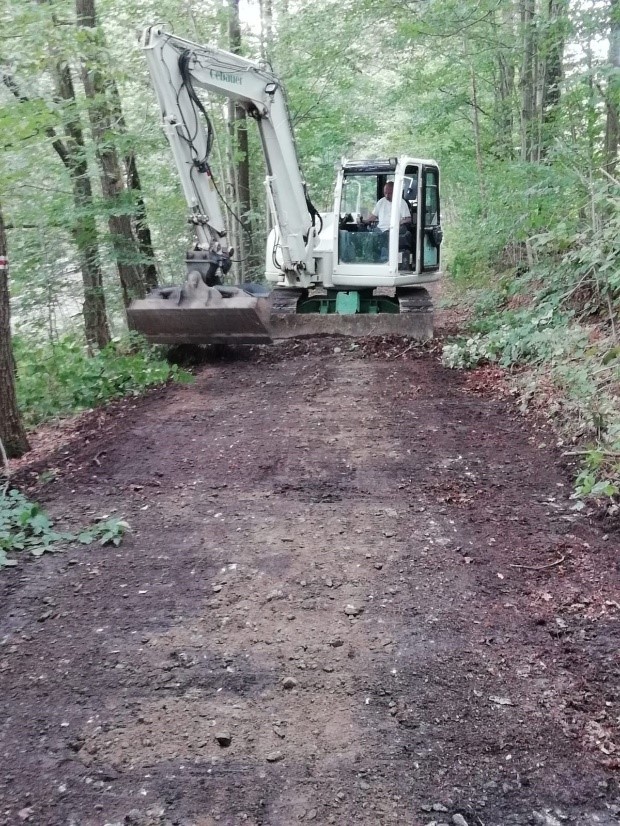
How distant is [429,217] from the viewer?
392 inches

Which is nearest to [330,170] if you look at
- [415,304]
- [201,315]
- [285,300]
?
[285,300]

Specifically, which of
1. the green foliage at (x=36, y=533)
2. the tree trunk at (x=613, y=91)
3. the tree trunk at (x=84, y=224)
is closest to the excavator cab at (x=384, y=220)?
the tree trunk at (x=613, y=91)

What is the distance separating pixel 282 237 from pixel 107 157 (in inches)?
120

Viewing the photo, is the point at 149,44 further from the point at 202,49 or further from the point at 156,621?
the point at 156,621

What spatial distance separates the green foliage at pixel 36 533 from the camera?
399cm

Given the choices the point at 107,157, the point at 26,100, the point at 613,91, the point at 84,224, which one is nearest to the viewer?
the point at 613,91

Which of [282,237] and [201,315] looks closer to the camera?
[201,315]

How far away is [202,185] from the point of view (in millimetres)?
8047

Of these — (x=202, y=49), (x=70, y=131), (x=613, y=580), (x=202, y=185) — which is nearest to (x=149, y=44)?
(x=202, y=49)

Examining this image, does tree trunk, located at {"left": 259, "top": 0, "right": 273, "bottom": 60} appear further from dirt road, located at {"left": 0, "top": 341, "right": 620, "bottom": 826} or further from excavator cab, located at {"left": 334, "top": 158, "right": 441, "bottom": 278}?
dirt road, located at {"left": 0, "top": 341, "right": 620, "bottom": 826}

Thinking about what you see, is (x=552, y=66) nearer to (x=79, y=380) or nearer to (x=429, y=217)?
(x=429, y=217)

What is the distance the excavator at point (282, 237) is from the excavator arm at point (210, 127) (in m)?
0.01

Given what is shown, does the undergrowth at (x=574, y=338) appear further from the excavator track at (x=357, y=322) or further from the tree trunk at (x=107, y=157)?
the tree trunk at (x=107, y=157)

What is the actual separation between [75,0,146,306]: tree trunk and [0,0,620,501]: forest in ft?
0.13
